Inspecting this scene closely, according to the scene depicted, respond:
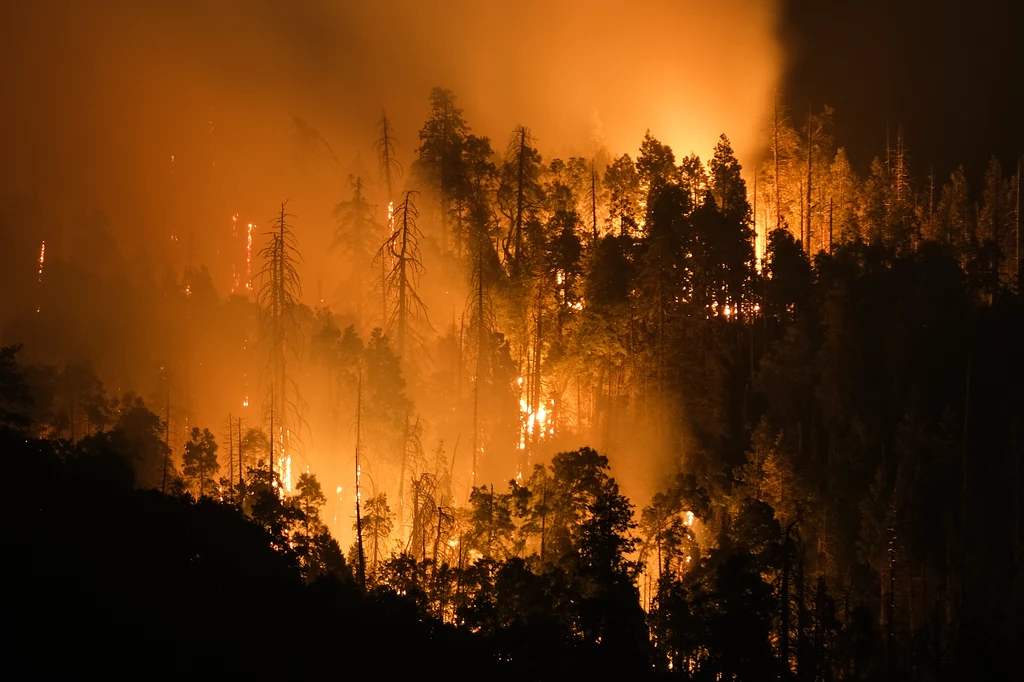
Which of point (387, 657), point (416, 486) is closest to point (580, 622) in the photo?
point (387, 657)

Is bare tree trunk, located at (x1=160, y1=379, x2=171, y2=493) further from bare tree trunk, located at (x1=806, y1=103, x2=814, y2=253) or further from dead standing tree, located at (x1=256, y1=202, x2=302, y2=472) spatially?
bare tree trunk, located at (x1=806, y1=103, x2=814, y2=253)

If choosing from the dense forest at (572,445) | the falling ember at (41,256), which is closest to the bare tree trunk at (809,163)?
the dense forest at (572,445)

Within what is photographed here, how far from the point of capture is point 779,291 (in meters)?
43.2

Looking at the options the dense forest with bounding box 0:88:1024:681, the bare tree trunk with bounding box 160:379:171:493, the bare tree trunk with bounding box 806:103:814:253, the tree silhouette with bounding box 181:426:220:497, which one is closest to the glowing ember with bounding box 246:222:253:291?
the dense forest with bounding box 0:88:1024:681

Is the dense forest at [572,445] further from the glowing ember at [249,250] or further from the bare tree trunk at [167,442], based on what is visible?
the glowing ember at [249,250]

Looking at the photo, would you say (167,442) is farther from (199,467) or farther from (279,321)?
(279,321)

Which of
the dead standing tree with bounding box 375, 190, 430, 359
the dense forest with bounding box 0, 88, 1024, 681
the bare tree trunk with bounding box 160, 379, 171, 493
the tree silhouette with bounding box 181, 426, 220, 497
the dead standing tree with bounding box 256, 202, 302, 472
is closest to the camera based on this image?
the dense forest with bounding box 0, 88, 1024, 681

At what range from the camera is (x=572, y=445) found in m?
43.6

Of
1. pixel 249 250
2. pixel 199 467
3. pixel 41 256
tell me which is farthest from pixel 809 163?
pixel 41 256

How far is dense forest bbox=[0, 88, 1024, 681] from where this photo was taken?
68.3 feet

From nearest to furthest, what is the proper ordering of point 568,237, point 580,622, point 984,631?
point 580,622 → point 984,631 → point 568,237

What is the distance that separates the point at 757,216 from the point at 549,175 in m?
17.7

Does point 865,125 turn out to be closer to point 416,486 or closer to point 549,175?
point 549,175

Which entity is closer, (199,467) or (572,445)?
(199,467)
